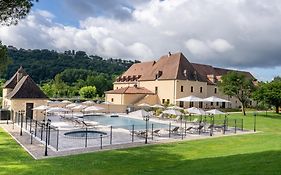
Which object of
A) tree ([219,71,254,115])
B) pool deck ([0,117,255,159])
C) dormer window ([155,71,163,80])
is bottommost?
pool deck ([0,117,255,159])

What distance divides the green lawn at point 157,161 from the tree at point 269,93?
89.7ft

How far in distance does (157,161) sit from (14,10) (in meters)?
9.46

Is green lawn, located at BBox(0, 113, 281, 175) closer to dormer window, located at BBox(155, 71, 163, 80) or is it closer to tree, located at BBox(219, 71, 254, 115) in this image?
tree, located at BBox(219, 71, 254, 115)

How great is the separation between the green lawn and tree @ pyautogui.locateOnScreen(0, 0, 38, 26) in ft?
21.3

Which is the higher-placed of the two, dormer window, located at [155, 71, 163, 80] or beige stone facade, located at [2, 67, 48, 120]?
dormer window, located at [155, 71, 163, 80]

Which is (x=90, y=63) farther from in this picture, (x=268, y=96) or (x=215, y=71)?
(x=268, y=96)

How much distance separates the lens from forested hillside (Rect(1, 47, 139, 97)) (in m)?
73.9

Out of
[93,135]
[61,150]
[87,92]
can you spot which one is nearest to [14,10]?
[61,150]

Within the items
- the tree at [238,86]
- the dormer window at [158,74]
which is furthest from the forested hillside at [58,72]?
the tree at [238,86]

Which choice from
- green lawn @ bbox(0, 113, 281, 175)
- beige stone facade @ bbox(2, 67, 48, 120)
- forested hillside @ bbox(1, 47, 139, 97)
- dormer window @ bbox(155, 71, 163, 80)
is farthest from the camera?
forested hillside @ bbox(1, 47, 139, 97)

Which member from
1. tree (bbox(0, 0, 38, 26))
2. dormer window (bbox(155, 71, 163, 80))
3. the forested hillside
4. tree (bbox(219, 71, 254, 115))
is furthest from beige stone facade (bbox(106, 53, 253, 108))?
tree (bbox(0, 0, 38, 26))

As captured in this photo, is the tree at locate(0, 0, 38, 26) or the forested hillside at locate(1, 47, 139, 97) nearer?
the tree at locate(0, 0, 38, 26)

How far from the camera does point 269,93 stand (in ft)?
141

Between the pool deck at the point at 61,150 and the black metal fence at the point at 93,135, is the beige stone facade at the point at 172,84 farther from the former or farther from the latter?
the pool deck at the point at 61,150
